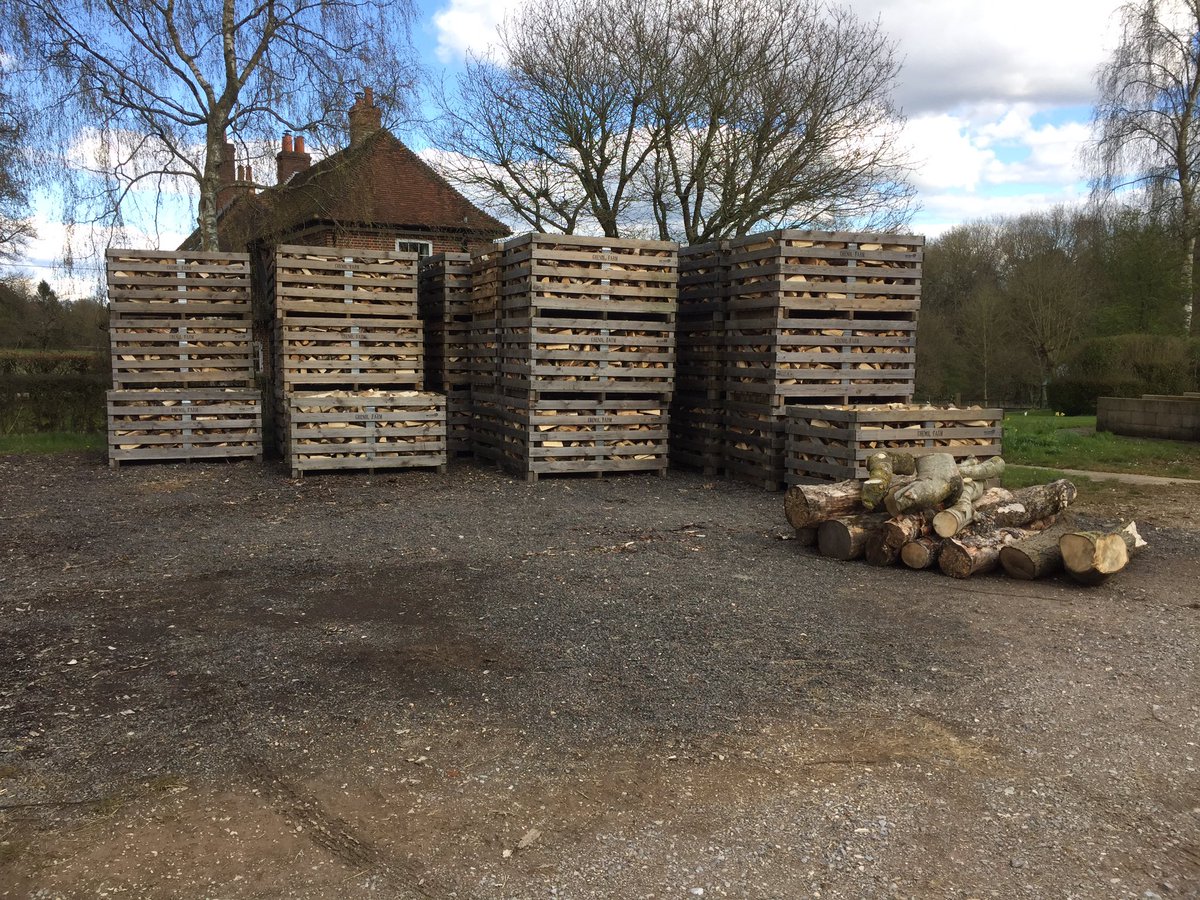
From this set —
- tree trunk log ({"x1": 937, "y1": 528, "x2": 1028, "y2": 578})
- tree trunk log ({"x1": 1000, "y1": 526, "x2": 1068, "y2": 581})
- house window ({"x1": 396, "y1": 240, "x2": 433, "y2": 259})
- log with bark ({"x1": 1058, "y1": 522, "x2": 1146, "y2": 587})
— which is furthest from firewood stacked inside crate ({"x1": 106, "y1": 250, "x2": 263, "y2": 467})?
house window ({"x1": 396, "y1": 240, "x2": 433, "y2": 259})

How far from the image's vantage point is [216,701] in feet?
14.6

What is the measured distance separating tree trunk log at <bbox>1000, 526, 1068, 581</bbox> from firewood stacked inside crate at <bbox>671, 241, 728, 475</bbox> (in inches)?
216

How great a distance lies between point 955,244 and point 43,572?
42913 mm

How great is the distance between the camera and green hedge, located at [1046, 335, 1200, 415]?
68.6 ft

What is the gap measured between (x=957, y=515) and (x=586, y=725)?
4.04m

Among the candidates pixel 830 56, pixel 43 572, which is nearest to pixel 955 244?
pixel 830 56

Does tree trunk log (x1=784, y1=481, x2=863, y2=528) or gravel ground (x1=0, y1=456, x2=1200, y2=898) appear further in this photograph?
tree trunk log (x1=784, y1=481, x2=863, y2=528)

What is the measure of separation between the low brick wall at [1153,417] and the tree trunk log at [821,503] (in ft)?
35.0

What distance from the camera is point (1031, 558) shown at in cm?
674

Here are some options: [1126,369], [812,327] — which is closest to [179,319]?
[812,327]

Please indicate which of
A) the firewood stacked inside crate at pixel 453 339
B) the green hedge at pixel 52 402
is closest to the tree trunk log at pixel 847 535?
the firewood stacked inside crate at pixel 453 339

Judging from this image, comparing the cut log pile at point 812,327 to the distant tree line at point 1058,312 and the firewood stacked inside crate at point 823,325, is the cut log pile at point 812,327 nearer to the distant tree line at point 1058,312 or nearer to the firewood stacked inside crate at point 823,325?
the firewood stacked inside crate at point 823,325

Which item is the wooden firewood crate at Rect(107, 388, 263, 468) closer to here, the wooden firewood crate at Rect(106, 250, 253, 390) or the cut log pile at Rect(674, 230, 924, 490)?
the wooden firewood crate at Rect(106, 250, 253, 390)

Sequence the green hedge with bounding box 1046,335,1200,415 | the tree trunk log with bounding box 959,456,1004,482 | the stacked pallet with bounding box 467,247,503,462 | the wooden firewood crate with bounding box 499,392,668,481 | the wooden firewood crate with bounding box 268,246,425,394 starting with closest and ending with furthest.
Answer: the tree trunk log with bounding box 959,456,1004,482 → the wooden firewood crate with bounding box 499,392,668,481 → the wooden firewood crate with bounding box 268,246,425,394 → the stacked pallet with bounding box 467,247,503,462 → the green hedge with bounding box 1046,335,1200,415
